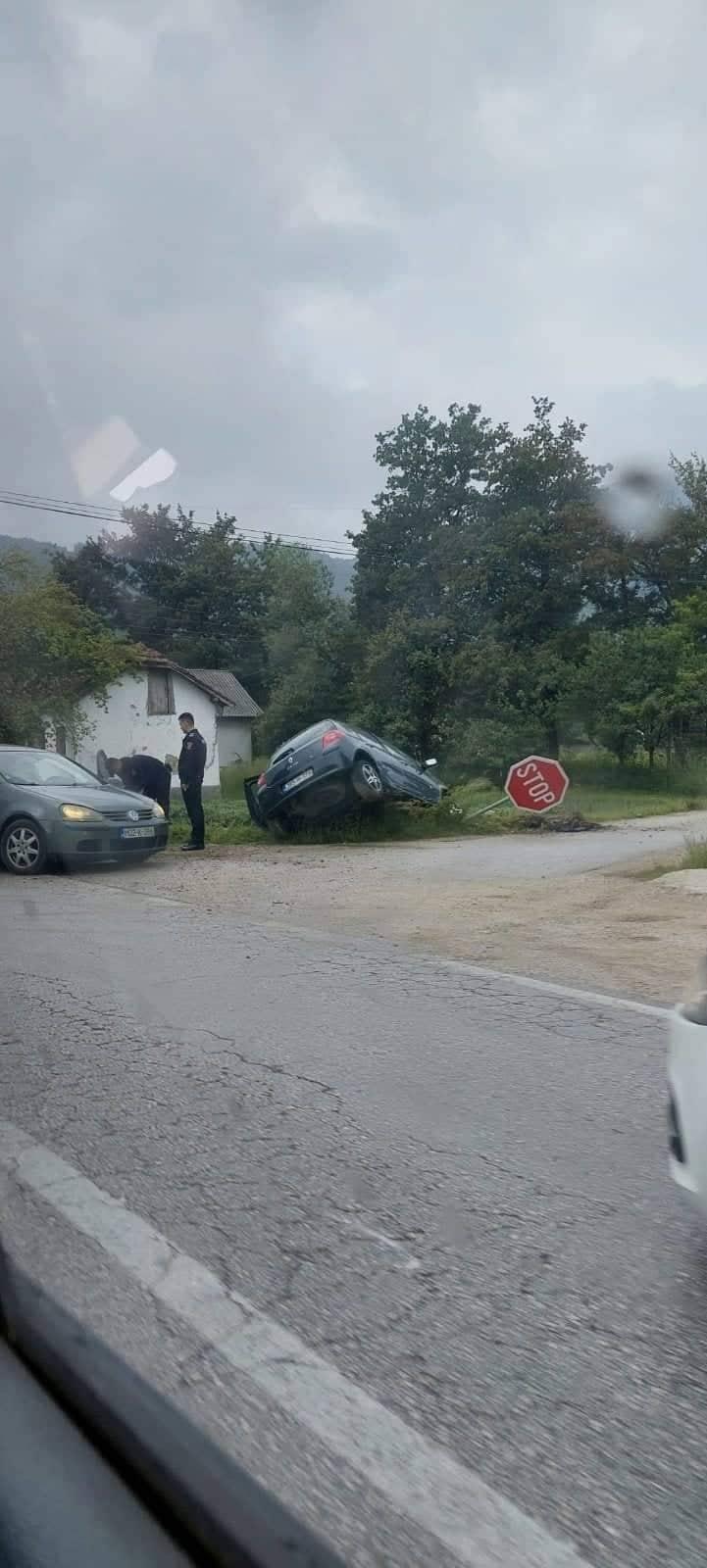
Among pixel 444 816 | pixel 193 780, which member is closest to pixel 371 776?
pixel 444 816

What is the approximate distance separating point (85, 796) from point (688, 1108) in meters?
10.9

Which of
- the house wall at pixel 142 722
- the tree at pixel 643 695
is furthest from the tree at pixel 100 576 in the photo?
the tree at pixel 643 695

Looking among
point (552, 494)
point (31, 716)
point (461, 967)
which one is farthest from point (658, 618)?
point (461, 967)

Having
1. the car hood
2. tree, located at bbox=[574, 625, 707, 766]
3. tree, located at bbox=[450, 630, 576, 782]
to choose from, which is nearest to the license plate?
the car hood

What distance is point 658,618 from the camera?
1618 inches

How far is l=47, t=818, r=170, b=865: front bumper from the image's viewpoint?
1315cm

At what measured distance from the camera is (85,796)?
1369cm

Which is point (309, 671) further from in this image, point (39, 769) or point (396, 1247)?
point (396, 1247)

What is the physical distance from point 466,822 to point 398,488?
2598cm

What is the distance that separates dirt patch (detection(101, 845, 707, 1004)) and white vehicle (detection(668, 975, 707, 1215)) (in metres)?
3.35

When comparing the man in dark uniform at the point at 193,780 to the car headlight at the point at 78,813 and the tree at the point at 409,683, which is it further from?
the tree at the point at 409,683

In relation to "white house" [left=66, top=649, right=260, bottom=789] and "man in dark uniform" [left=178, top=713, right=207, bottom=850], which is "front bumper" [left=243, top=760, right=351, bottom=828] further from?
"white house" [left=66, top=649, right=260, bottom=789]

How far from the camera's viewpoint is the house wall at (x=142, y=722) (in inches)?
1583

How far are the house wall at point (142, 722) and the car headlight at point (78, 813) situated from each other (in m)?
23.7
